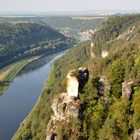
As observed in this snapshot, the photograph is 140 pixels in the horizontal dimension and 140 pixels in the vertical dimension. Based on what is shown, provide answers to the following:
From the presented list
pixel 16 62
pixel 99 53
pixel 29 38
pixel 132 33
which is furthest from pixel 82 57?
pixel 29 38

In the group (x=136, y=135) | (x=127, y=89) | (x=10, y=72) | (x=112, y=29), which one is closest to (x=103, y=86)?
(x=127, y=89)

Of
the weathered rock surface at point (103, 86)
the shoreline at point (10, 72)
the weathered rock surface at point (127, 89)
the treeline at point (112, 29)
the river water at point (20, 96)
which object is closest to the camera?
the weathered rock surface at point (127, 89)

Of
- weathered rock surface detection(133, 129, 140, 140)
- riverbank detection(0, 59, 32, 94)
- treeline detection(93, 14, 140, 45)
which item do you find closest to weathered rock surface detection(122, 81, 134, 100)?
weathered rock surface detection(133, 129, 140, 140)

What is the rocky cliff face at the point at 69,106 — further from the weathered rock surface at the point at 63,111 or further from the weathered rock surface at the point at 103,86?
the weathered rock surface at the point at 103,86

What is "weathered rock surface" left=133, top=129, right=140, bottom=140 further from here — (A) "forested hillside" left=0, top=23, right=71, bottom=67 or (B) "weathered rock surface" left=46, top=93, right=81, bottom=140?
(A) "forested hillside" left=0, top=23, right=71, bottom=67

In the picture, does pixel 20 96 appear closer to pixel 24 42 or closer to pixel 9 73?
pixel 9 73

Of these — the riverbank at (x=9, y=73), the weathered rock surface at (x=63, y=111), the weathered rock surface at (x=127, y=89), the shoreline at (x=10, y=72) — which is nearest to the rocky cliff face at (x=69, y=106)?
the weathered rock surface at (x=63, y=111)
